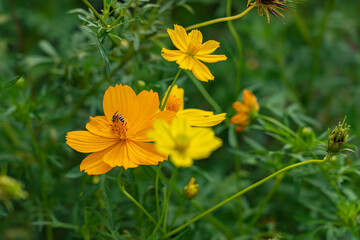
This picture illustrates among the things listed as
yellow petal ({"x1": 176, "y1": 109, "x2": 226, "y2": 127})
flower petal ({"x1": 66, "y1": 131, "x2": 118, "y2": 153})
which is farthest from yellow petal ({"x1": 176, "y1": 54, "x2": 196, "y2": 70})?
flower petal ({"x1": 66, "y1": 131, "x2": 118, "y2": 153})

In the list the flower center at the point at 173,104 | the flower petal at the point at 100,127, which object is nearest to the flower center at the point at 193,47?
the flower center at the point at 173,104

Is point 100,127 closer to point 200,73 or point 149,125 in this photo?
point 149,125

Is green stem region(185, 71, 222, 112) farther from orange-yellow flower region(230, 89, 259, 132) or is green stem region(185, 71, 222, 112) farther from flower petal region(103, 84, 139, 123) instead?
flower petal region(103, 84, 139, 123)

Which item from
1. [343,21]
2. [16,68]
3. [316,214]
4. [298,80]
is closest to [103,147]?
[316,214]

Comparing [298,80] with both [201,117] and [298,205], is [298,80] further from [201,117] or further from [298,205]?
[201,117]

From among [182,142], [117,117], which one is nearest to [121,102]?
[117,117]

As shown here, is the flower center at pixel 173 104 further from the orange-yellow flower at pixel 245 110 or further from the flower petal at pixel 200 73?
the orange-yellow flower at pixel 245 110
